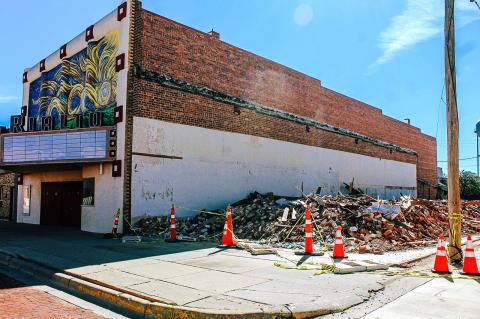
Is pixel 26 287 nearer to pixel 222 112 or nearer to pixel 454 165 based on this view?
pixel 454 165

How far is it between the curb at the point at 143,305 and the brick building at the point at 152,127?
7.47 metres

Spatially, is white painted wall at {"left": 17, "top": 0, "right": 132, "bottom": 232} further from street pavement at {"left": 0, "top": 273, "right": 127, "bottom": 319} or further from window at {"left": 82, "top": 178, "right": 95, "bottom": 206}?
street pavement at {"left": 0, "top": 273, "right": 127, "bottom": 319}

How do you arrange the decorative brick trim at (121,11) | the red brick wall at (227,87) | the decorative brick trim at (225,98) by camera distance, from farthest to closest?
the red brick wall at (227,87), the decorative brick trim at (225,98), the decorative brick trim at (121,11)

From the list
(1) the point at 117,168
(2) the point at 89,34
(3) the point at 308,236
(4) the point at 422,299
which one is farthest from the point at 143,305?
(2) the point at 89,34

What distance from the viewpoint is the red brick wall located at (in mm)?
17266

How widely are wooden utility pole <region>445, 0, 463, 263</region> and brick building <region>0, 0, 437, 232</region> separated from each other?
35.6 ft

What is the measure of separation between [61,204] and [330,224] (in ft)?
47.8

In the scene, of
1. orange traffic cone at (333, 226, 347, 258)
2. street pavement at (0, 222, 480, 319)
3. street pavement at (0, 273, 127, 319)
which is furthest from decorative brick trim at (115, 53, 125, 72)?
orange traffic cone at (333, 226, 347, 258)

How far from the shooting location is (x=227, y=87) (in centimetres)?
2050

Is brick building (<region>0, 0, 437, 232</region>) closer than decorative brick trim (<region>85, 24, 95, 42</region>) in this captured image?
Yes

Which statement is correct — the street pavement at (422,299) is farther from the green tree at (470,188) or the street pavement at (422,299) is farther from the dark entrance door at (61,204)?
the green tree at (470,188)

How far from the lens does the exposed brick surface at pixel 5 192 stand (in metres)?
26.8

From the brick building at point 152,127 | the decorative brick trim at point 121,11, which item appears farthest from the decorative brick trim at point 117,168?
the decorative brick trim at point 121,11

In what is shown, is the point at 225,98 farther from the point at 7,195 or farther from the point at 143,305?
the point at 7,195
